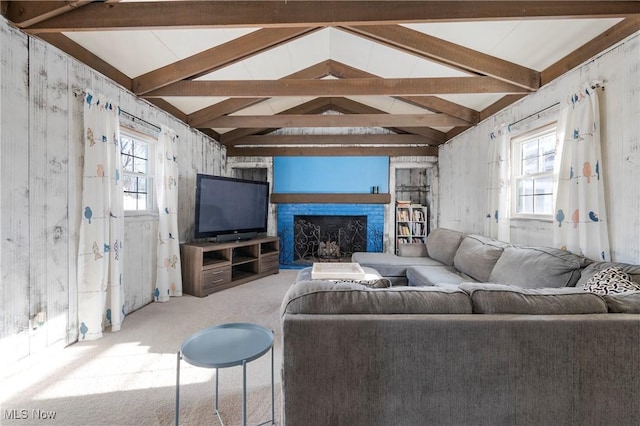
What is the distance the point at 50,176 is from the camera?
2.06 m

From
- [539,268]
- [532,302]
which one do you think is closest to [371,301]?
[532,302]

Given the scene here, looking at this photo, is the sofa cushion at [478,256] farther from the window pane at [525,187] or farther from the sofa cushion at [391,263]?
the window pane at [525,187]

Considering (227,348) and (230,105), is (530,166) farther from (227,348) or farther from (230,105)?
(230,105)

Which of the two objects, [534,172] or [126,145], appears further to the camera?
[126,145]

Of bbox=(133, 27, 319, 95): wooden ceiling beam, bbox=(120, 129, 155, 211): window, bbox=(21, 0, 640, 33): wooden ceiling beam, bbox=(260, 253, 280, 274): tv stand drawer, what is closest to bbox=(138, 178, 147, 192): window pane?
bbox=(120, 129, 155, 211): window

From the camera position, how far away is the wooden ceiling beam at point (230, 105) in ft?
12.4

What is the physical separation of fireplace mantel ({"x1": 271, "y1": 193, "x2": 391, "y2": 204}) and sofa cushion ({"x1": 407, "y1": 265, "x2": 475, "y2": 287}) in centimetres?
211

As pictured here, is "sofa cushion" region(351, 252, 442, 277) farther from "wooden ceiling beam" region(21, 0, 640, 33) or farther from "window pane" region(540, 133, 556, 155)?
"wooden ceiling beam" region(21, 0, 640, 33)

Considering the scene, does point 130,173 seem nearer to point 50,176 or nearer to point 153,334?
point 50,176

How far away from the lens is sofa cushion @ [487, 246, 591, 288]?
1886mm

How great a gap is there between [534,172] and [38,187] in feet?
14.4

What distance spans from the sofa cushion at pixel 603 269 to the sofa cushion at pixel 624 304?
1.98 feet

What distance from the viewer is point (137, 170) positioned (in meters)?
3.17

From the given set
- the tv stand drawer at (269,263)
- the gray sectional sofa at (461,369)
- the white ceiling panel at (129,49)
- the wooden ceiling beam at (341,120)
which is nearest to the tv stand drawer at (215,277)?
the tv stand drawer at (269,263)
